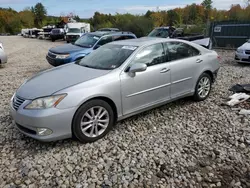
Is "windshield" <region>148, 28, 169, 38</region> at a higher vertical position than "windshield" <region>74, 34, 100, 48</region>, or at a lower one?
higher

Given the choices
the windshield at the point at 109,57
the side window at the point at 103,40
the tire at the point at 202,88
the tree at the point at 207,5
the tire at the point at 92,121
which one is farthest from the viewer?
the tree at the point at 207,5

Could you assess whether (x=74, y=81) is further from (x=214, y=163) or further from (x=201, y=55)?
(x=201, y=55)

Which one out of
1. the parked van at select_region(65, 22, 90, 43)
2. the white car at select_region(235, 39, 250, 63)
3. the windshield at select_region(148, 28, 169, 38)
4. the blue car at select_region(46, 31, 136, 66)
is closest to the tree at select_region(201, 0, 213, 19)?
the parked van at select_region(65, 22, 90, 43)

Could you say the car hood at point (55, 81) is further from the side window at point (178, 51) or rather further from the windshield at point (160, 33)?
the windshield at point (160, 33)

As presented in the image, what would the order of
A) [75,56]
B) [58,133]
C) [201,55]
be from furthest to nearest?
[75,56], [201,55], [58,133]

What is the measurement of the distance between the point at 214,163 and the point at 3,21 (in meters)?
79.3

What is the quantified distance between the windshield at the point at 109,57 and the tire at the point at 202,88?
176 cm

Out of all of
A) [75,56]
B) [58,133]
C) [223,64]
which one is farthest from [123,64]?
[223,64]

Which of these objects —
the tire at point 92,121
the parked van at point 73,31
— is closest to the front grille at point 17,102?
the tire at point 92,121

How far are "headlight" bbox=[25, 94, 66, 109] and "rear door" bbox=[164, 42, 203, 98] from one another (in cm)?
214

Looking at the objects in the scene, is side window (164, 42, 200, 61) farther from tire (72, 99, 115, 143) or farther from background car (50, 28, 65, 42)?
background car (50, 28, 65, 42)

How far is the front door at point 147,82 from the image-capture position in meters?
3.46

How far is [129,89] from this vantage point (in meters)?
3.46

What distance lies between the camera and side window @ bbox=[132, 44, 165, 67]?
12.0 ft
